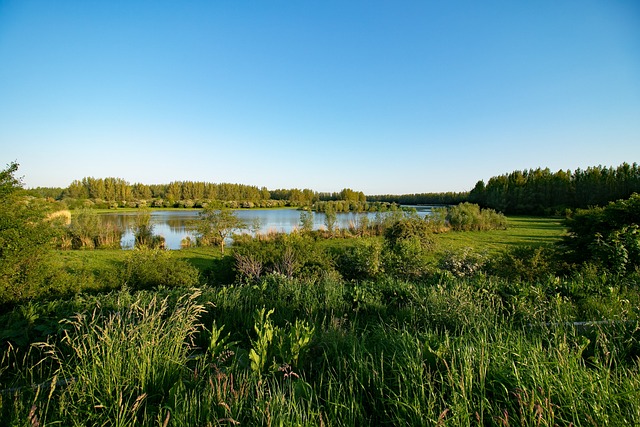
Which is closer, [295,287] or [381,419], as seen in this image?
[381,419]

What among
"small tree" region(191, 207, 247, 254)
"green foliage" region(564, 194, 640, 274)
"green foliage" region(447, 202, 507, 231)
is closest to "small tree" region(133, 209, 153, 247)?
"small tree" region(191, 207, 247, 254)

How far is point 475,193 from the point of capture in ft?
224

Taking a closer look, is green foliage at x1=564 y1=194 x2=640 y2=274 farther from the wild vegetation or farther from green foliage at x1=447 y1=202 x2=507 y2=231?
green foliage at x1=447 y1=202 x2=507 y2=231

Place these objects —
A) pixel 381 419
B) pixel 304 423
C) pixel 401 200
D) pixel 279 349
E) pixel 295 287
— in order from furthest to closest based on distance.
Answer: pixel 401 200 → pixel 295 287 → pixel 279 349 → pixel 381 419 → pixel 304 423

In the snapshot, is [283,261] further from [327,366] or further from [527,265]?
[527,265]

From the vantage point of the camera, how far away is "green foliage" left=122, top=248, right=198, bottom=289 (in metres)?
7.36

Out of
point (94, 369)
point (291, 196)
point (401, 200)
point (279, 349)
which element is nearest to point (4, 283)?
point (94, 369)

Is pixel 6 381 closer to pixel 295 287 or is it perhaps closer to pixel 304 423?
pixel 304 423

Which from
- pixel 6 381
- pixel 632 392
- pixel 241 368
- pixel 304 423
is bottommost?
pixel 6 381

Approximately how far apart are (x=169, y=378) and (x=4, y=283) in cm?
563

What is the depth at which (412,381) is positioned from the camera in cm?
200

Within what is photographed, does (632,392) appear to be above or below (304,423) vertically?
above

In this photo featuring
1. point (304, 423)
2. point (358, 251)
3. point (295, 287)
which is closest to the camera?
point (304, 423)

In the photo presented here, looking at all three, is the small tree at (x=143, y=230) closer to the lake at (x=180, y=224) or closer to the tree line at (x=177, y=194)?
the lake at (x=180, y=224)
